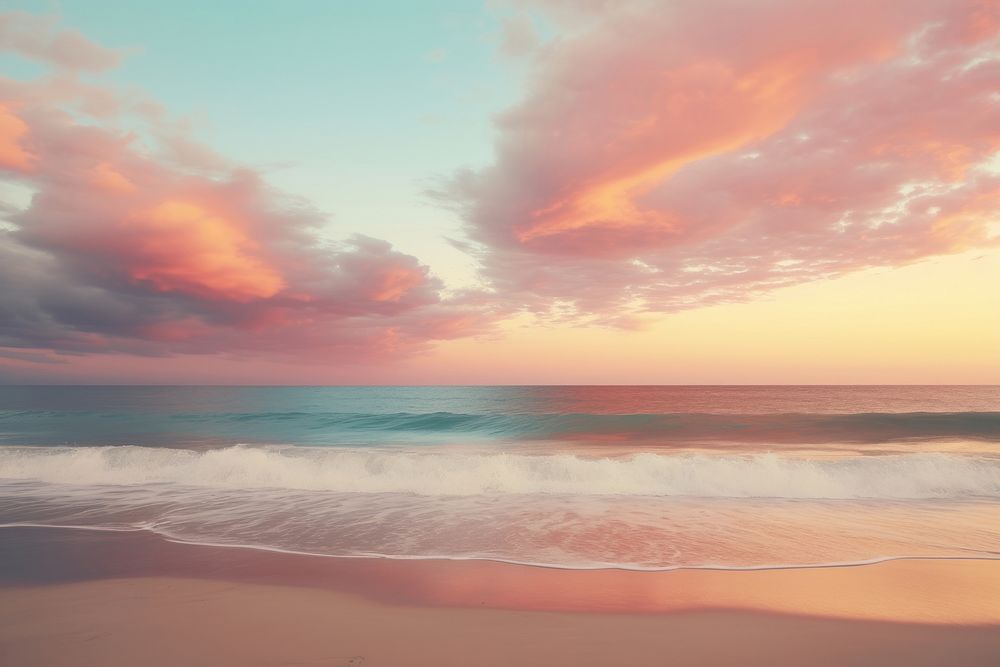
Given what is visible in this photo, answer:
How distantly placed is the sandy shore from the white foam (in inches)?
207

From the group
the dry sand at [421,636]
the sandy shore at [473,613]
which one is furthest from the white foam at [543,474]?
the dry sand at [421,636]

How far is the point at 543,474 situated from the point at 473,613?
8.64 meters

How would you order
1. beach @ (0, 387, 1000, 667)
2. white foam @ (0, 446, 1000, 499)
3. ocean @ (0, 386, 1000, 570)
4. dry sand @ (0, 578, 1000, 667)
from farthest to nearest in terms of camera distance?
white foam @ (0, 446, 1000, 499)
ocean @ (0, 386, 1000, 570)
beach @ (0, 387, 1000, 667)
dry sand @ (0, 578, 1000, 667)

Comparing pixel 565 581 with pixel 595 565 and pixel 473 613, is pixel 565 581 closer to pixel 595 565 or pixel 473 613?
pixel 595 565

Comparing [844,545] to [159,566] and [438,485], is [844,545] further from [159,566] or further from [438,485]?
[159,566]

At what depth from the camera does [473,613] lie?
205 inches

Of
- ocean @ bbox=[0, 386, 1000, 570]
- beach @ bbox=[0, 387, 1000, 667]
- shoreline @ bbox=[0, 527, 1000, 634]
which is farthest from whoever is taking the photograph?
ocean @ bbox=[0, 386, 1000, 570]

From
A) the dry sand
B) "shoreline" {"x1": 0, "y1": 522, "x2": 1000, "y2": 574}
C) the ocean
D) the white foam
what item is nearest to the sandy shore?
the dry sand

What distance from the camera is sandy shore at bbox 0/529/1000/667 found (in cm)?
436

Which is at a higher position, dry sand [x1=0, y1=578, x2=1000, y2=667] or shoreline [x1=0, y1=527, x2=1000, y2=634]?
dry sand [x1=0, y1=578, x2=1000, y2=667]

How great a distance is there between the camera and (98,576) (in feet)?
21.0

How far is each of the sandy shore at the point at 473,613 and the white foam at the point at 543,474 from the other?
17.2 ft

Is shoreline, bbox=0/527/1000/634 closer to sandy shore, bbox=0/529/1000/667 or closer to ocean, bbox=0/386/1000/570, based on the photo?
sandy shore, bbox=0/529/1000/667

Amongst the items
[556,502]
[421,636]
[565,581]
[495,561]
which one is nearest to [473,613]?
[421,636]
